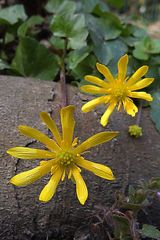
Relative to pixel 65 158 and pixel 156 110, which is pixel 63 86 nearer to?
pixel 156 110

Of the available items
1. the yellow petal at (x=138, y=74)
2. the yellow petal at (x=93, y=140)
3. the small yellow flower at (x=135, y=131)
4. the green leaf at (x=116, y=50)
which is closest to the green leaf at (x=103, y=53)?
the green leaf at (x=116, y=50)

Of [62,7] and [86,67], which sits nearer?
[86,67]

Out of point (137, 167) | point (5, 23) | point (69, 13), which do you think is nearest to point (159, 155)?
point (137, 167)

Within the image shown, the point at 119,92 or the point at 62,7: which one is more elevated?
the point at 62,7

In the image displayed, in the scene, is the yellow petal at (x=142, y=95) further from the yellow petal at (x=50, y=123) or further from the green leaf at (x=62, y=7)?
the green leaf at (x=62, y=7)

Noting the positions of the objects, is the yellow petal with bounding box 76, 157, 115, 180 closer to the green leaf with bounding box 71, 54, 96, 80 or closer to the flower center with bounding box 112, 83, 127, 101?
the flower center with bounding box 112, 83, 127, 101

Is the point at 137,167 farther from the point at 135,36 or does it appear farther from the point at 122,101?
the point at 135,36

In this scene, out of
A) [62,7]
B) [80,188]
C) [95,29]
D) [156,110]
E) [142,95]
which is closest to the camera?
[80,188]

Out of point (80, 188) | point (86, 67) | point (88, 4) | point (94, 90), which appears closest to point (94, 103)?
point (94, 90)
